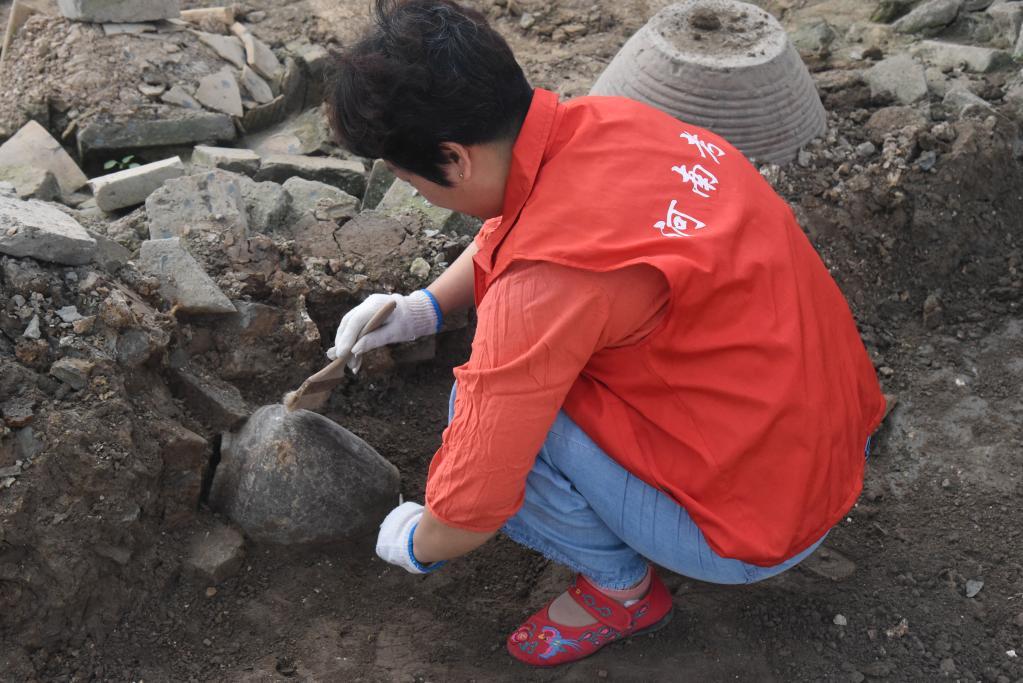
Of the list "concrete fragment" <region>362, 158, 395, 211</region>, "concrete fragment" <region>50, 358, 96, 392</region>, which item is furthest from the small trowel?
"concrete fragment" <region>362, 158, 395, 211</region>

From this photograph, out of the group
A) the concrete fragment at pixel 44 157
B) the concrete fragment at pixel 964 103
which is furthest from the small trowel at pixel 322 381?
the concrete fragment at pixel 964 103

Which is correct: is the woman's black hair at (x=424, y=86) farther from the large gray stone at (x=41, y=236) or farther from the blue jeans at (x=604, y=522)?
the large gray stone at (x=41, y=236)

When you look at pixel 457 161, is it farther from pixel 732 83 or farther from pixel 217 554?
pixel 732 83

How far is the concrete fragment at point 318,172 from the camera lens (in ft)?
11.7

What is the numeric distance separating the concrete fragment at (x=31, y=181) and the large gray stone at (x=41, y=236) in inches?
38.9

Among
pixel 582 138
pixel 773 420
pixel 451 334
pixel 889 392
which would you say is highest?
pixel 582 138

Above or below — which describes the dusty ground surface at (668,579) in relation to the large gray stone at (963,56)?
below

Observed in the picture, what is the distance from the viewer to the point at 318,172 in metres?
3.58

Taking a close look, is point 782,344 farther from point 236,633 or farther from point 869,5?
point 869,5

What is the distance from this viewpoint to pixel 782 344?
1.79 m

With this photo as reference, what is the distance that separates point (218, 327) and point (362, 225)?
65cm

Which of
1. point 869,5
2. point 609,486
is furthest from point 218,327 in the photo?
point 869,5

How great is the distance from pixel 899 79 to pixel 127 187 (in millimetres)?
2914

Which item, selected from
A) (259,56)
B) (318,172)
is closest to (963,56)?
(318,172)
